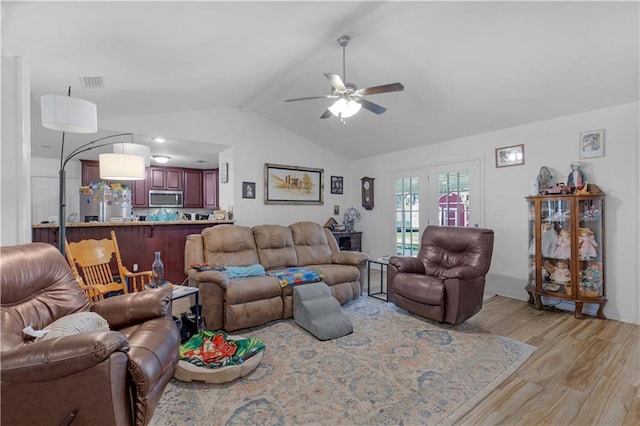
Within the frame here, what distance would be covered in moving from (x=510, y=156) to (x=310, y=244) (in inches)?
118

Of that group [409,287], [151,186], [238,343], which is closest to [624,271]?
[409,287]

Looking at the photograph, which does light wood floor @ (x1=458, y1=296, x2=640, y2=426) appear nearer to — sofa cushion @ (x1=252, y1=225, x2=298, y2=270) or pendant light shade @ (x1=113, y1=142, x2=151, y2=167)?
sofa cushion @ (x1=252, y1=225, x2=298, y2=270)

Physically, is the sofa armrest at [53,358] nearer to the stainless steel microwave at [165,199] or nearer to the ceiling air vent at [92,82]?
the ceiling air vent at [92,82]

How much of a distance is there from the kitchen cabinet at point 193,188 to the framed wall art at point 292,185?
92.5 inches

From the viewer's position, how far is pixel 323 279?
3.53 metres

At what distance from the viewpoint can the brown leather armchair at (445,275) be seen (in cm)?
296

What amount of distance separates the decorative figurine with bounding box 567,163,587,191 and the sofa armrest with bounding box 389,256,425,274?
1.90 meters

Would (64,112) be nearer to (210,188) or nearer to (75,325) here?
(75,325)

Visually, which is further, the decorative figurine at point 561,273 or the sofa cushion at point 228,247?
the sofa cushion at point 228,247

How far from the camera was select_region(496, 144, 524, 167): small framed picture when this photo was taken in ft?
12.7

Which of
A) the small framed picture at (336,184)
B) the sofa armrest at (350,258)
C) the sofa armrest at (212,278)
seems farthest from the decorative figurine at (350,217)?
the sofa armrest at (212,278)

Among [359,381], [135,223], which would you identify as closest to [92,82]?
[135,223]

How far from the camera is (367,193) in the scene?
5.98 meters

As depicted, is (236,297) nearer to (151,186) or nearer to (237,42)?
(237,42)
